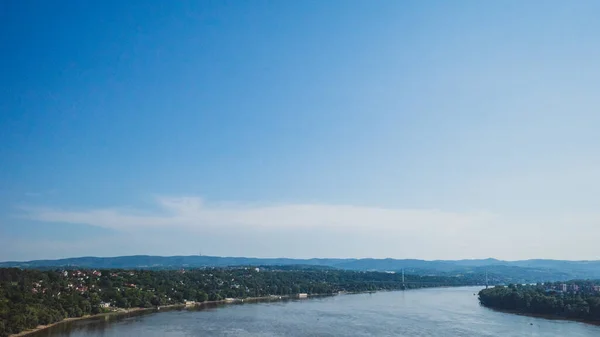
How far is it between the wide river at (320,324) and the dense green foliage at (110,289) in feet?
4.53

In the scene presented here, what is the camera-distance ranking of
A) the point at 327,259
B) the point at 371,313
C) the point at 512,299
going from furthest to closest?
the point at 327,259
the point at 512,299
the point at 371,313

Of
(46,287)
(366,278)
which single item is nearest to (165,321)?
(46,287)

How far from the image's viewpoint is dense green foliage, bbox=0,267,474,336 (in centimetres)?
2058

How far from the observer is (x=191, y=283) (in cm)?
3838

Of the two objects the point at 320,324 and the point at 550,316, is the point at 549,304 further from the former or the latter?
the point at 320,324

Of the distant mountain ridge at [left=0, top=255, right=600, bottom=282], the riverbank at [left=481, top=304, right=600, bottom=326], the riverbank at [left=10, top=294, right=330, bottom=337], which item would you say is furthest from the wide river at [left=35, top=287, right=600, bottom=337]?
the distant mountain ridge at [left=0, top=255, right=600, bottom=282]

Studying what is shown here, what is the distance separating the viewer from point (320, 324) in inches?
914

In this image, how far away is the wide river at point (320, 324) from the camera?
20219 millimetres

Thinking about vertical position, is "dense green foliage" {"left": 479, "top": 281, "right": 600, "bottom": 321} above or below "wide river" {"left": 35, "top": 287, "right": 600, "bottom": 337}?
above

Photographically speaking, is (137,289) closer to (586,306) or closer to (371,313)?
(371,313)

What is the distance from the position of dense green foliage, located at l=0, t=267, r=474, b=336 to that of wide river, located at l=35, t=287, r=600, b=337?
1.38m

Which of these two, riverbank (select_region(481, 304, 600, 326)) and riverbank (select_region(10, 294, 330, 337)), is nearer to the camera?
riverbank (select_region(10, 294, 330, 337))

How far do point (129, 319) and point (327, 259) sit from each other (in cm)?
15322

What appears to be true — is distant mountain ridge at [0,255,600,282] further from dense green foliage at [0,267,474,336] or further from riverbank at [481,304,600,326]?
riverbank at [481,304,600,326]
